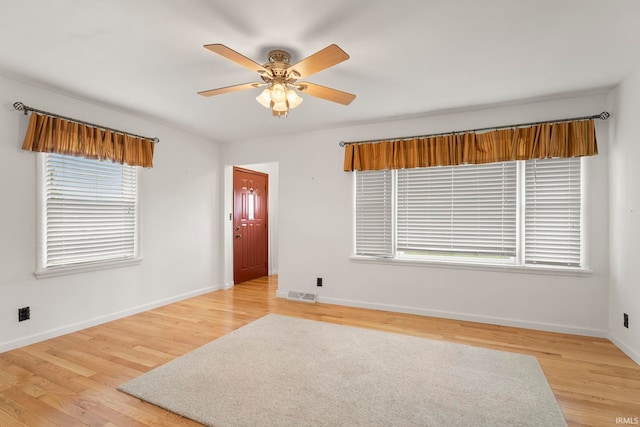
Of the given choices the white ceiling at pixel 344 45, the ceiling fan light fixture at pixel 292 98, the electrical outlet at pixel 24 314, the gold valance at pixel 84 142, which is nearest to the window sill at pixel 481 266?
the white ceiling at pixel 344 45

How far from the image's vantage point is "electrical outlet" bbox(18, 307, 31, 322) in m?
2.95

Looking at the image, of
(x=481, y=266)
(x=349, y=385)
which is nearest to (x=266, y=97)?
(x=349, y=385)

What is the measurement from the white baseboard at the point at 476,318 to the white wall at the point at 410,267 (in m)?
0.01

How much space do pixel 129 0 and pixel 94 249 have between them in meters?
2.82

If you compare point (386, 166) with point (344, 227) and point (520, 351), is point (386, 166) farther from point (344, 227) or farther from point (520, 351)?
point (520, 351)

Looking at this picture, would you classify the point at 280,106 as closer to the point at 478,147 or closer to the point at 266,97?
the point at 266,97

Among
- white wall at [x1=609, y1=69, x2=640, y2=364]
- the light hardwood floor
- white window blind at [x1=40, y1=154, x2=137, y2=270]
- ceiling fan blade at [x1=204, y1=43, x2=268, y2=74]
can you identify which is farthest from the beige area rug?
ceiling fan blade at [x1=204, y1=43, x2=268, y2=74]

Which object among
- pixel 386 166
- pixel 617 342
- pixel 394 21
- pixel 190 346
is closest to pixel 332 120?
pixel 386 166

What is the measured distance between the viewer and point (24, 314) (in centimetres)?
298

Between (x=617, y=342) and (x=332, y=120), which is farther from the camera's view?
(x=332, y=120)

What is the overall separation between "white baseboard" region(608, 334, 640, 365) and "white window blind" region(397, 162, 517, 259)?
114 centimetres

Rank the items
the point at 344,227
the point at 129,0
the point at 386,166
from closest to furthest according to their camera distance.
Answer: the point at 129,0 < the point at 386,166 < the point at 344,227

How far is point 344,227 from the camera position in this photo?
4.42 m

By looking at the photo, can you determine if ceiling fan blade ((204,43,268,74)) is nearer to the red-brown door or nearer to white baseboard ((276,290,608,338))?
white baseboard ((276,290,608,338))
